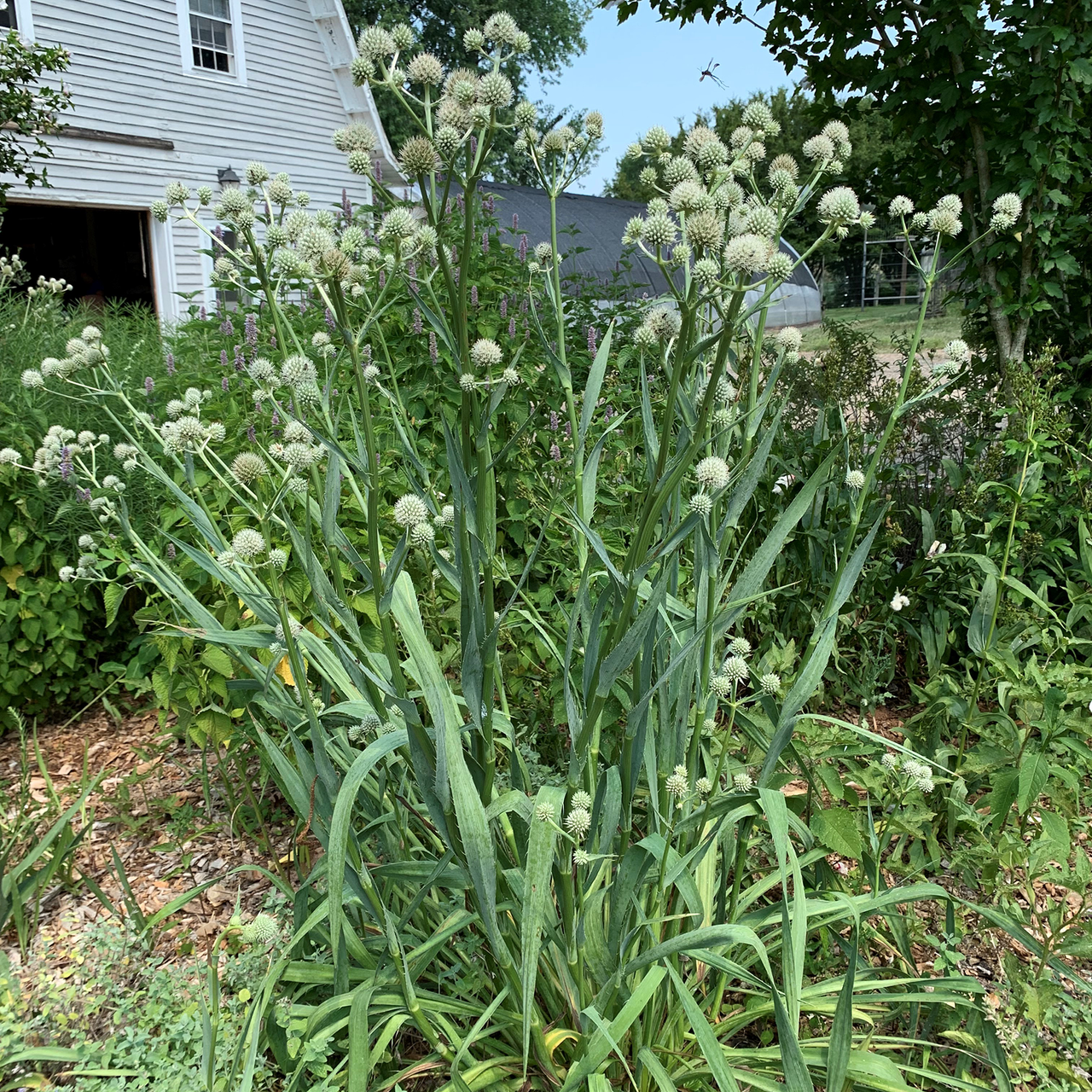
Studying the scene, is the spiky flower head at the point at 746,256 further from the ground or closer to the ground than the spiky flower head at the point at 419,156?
closer to the ground

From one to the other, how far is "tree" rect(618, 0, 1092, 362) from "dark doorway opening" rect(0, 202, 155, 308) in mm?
12051

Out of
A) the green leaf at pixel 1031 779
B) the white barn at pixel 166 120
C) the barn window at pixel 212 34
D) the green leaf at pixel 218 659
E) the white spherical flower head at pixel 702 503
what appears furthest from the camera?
the barn window at pixel 212 34

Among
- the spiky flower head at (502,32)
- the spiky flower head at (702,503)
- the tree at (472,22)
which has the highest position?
the tree at (472,22)

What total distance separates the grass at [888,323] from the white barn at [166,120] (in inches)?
292

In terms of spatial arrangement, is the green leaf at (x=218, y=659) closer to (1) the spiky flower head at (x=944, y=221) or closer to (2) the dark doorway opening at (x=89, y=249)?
(1) the spiky flower head at (x=944, y=221)

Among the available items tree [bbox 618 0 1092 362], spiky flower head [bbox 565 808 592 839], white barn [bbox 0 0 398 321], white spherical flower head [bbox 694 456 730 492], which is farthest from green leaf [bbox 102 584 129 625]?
white barn [bbox 0 0 398 321]

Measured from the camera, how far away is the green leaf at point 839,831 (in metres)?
1.83

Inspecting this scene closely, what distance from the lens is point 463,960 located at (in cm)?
187

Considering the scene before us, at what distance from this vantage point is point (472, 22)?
2423 cm

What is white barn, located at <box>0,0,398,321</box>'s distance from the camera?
34.6 ft

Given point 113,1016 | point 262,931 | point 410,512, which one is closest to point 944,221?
point 410,512

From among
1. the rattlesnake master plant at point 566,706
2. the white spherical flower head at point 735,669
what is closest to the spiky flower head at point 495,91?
the rattlesnake master plant at point 566,706

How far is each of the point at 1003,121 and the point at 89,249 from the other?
45.2ft

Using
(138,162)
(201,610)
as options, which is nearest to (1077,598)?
(201,610)
